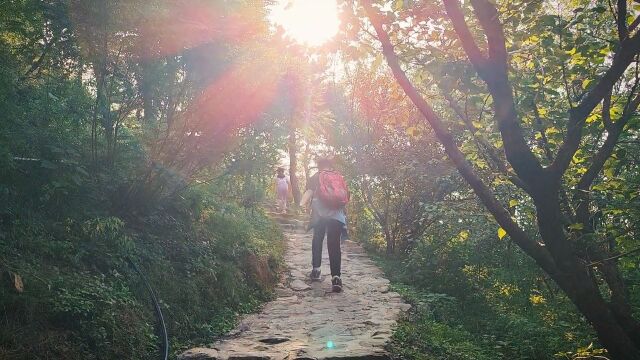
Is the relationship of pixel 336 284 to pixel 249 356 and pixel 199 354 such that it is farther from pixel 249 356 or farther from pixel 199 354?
pixel 199 354

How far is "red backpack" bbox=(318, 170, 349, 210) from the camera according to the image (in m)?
8.15

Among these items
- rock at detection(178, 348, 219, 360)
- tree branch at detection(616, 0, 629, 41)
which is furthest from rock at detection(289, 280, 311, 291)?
tree branch at detection(616, 0, 629, 41)

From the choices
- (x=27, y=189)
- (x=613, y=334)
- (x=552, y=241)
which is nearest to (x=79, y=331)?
(x=27, y=189)

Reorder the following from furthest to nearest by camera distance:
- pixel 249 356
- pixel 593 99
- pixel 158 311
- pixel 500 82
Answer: pixel 158 311, pixel 249 356, pixel 500 82, pixel 593 99

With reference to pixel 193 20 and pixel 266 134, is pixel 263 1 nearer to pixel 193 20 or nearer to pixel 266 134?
pixel 193 20

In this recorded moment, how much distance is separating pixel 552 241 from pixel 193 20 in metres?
5.32

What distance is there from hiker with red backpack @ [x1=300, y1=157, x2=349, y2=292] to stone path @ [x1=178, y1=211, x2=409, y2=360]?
0.64 m

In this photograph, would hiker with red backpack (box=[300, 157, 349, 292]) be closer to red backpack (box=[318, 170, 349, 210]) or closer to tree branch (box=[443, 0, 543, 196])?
red backpack (box=[318, 170, 349, 210])

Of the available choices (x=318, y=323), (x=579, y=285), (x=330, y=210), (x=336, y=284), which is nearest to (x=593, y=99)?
(x=579, y=285)

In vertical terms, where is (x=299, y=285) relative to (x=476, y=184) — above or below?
below

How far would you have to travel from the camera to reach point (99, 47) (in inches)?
221

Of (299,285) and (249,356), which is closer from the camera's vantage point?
(249,356)

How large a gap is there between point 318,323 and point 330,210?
2.41m

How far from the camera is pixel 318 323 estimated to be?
20.6 ft
